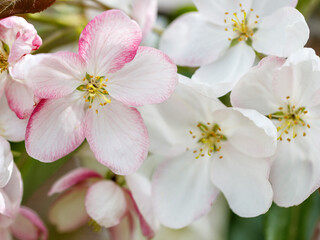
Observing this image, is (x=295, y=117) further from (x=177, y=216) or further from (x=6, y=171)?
(x=6, y=171)

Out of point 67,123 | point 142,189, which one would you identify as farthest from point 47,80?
point 142,189

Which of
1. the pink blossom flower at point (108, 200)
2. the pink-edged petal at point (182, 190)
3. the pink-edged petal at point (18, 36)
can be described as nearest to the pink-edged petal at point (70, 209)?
the pink blossom flower at point (108, 200)

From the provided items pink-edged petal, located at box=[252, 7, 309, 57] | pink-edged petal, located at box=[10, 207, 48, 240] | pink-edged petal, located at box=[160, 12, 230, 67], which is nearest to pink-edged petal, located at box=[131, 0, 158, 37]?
pink-edged petal, located at box=[160, 12, 230, 67]

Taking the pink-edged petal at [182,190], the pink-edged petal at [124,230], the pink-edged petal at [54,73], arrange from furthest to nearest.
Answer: the pink-edged petal at [124,230] → the pink-edged petal at [182,190] → the pink-edged petal at [54,73]

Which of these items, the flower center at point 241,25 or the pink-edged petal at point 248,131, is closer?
the pink-edged petal at point 248,131

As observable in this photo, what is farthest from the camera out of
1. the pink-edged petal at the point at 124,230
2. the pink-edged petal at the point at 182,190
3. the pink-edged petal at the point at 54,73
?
the pink-edged petal at the point at 124,230

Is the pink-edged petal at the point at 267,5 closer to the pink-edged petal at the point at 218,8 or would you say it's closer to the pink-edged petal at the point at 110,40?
the pink-edged petal at the point at 218,8

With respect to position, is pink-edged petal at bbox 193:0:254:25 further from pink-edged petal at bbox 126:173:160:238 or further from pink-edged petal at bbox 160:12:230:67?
pink-edged petal at bbox 126:173:160:238

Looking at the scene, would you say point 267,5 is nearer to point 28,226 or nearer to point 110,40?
point 110,40
